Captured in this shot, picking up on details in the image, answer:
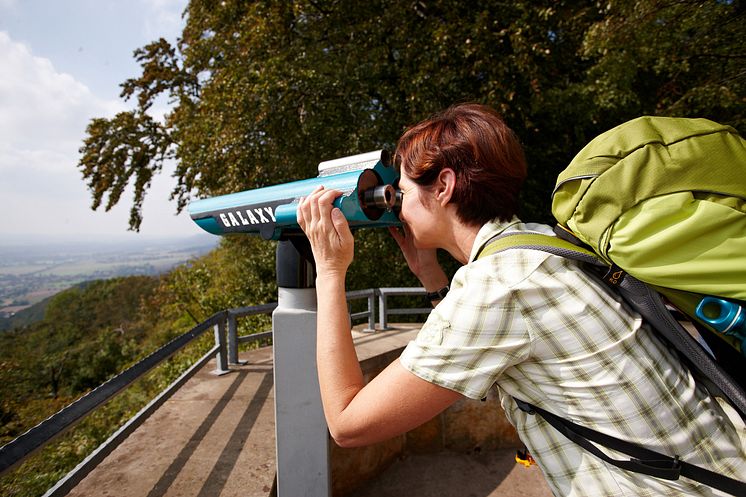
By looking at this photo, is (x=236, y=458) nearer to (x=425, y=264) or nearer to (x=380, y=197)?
(x=425, y=264)

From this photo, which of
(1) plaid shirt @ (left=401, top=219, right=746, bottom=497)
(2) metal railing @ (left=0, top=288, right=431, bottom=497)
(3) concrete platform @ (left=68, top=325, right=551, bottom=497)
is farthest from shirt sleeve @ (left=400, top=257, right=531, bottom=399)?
(3) concrete platform @ (left=68, top=325, right=551, bottom=497)

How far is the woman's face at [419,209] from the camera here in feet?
3.78

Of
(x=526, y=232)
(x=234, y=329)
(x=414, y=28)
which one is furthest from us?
(x=414, y=28)

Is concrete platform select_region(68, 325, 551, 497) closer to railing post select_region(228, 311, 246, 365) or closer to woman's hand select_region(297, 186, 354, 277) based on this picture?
railing post select_region(228, 311, 246, 365)

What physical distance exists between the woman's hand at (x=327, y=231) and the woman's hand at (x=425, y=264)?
0.47 m

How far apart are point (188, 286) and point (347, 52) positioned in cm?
982

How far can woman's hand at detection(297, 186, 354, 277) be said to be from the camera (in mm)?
1040

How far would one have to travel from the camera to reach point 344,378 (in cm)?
97

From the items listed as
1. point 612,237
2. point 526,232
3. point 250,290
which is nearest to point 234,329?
point 526,232

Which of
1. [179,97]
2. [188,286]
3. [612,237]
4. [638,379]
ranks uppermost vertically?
[179,97]

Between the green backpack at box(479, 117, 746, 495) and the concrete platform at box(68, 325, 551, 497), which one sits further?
the concrete platform at box(68, 325, 551, 497)

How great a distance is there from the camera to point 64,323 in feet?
78.9

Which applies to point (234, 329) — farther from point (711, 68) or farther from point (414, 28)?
point (711, 68)

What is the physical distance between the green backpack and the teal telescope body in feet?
1.23
